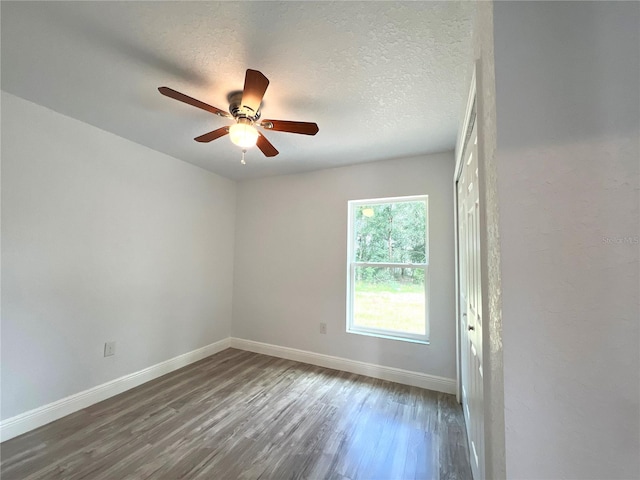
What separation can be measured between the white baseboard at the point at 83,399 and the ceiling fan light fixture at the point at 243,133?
2.48 m

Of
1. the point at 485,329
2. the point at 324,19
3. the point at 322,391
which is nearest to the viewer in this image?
the point at 485,329

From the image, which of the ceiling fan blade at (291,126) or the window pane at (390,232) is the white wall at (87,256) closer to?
the ceiling fan blade at (291,126)

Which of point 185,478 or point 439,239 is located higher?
point 439,239

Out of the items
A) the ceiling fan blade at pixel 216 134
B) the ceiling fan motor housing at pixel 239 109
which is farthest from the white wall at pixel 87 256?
the ceiling fan motor housing at pixel 239 109

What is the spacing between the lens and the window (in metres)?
2.81

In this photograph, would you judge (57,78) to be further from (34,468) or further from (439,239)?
(439,239)

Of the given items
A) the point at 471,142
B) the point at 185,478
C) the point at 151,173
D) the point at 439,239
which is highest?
the point at 151,173

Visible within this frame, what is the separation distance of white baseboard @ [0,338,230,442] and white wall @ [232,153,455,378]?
36.2 inches

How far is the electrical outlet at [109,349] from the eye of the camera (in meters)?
2.33

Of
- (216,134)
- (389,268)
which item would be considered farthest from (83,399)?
(389,268)

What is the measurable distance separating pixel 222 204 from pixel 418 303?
→ 2.83 m

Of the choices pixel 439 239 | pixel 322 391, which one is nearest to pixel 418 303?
pixel 439 239

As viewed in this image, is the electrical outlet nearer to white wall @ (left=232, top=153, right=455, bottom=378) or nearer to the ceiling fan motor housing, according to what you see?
white wall @ (left=232, top=153, right=455, bottom=378)

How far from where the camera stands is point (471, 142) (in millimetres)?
1388
